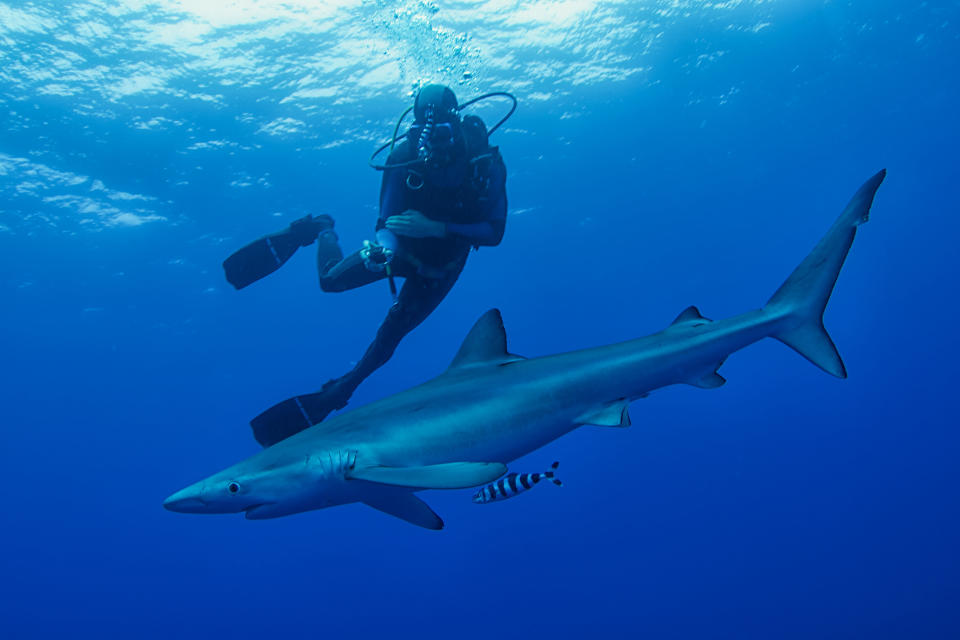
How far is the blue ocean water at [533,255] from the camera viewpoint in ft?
57.5

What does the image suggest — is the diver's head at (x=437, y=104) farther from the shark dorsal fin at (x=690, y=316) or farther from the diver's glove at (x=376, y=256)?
the shark dorsal fin at (x=690, y=316)

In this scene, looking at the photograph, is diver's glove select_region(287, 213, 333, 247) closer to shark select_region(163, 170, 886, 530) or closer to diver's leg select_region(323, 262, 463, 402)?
diver's leg select_region(323, 262, 463, 402)

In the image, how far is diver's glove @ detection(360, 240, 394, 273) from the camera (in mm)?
6654

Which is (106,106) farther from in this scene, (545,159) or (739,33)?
(739,33)

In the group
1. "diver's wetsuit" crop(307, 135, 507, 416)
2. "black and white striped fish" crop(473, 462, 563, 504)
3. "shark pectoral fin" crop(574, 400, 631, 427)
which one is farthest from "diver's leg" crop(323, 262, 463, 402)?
"shark pectoral fin" crop(574, 400, 631, 427)

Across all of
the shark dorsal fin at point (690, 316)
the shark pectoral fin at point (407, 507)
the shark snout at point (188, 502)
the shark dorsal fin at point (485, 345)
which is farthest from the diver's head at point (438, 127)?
the shark snout at point (188, 502)

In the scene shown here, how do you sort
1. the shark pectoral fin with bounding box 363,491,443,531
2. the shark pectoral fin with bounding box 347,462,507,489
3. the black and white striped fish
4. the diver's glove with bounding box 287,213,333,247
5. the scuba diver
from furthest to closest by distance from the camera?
the diver's glove with bounding box 287,213,333,247, the black and white striped fish, the scuba diver, the shark pectoral fin with bounding box 363,491,443,531, the shark pectoral fin with bounding box 347,462,507,489

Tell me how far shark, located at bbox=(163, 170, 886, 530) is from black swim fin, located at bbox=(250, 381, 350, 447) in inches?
86.3

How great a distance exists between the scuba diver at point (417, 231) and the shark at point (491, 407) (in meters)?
2.29

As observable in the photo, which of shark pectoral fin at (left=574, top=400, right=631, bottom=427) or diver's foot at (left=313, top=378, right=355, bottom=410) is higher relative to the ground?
diver's foot at (left=313, top=378, right=355, bottom=410)

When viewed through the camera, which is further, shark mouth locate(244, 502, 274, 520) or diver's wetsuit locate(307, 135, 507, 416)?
diver's wetsuit locate(307, 135, 507, 416)

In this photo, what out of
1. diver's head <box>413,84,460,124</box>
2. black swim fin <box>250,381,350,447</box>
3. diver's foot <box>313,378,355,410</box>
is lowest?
black swim fin <box>250,381,350,447</box>

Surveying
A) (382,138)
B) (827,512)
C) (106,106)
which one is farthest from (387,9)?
(827,512)

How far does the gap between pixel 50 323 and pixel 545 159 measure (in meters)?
28.8
